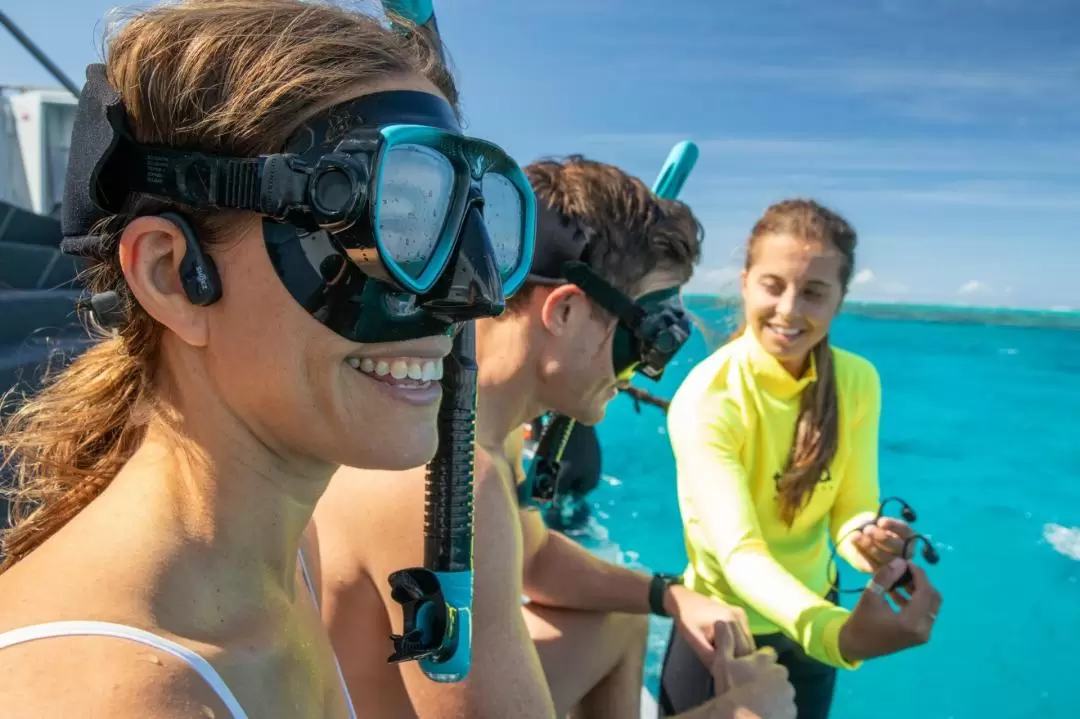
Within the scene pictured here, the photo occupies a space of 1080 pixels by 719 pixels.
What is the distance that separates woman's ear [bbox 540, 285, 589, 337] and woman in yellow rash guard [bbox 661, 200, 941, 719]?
2.16 feet

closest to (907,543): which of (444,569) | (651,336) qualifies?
(651,336)

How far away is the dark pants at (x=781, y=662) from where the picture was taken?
91.5 inches

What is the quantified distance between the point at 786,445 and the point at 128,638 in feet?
6.58

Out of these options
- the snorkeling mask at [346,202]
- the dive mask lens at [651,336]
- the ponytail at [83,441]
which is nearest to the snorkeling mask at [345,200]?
the snorkeling mask at [346,202]

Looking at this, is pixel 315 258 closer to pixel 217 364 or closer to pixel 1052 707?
pixel 217 364

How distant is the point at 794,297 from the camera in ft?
7.90

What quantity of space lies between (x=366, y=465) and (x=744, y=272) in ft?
6.79

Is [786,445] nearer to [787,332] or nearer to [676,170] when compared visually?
[787,332]

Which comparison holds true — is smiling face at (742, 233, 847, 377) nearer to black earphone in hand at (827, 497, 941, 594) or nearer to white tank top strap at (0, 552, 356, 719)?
black earphone in hand at (827, 497, 941, 594)

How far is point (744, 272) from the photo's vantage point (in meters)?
2.73

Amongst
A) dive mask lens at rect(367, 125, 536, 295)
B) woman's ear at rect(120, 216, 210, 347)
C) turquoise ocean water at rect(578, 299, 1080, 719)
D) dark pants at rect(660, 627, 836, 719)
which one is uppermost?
dive mask lens at rect(367, 125, 536, 295)

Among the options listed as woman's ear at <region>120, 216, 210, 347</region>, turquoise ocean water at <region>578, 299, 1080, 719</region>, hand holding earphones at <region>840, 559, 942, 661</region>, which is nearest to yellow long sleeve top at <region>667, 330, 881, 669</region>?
hand holding earphones at <region>840, 559, 942, 661</region>

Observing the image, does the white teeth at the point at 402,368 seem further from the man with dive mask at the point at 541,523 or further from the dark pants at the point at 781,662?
the dark pants at the point at 781,662

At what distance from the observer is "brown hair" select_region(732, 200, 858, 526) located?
2.30 meters
